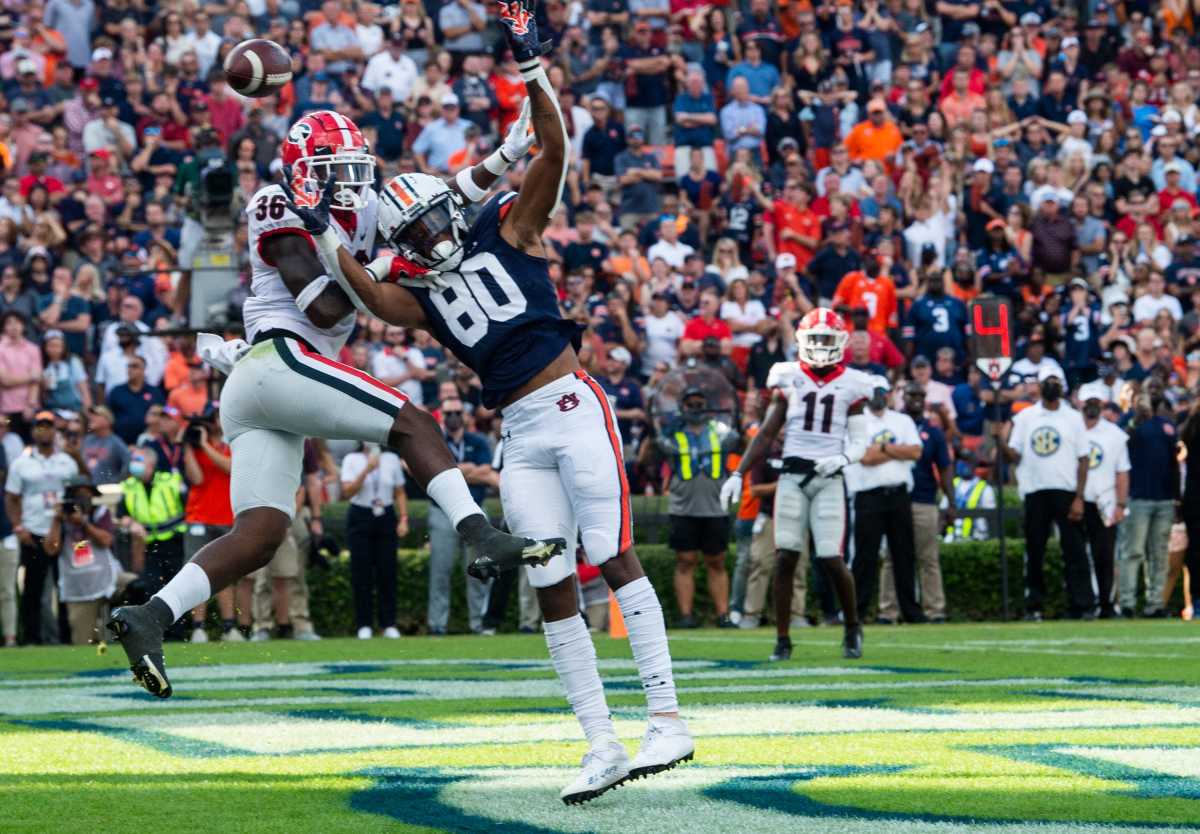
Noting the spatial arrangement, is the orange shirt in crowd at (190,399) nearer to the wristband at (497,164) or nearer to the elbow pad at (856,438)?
the elbow pad at (856,438)

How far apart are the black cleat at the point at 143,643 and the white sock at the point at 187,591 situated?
13 cm

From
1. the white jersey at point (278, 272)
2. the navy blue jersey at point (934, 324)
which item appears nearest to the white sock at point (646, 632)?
the white jersey at point (278, 272)

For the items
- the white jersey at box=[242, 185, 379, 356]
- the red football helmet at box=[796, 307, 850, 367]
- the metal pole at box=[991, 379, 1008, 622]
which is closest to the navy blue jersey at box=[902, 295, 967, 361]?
the metal pole at box=[991, 379, 1008, 622]

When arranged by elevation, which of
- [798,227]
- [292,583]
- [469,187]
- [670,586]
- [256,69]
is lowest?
[670,586]

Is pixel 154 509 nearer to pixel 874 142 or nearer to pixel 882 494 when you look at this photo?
pixel 882 494

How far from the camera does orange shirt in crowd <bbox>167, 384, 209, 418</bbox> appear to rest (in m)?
16.0

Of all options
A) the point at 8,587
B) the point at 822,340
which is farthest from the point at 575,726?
the point at 8,587

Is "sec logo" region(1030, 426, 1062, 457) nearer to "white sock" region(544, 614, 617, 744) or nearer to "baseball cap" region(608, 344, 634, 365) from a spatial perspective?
"baseball cap" region(608, 344, 634, 365)

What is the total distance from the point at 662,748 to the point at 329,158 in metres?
2.34

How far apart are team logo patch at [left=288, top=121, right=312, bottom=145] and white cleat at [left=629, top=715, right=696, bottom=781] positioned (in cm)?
233

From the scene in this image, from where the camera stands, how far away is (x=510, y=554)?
5.77 meters

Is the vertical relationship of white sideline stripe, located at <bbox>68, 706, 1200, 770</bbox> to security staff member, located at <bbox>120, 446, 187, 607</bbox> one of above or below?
below

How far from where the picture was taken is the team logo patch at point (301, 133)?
6.75m

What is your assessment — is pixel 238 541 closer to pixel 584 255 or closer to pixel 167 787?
pixel 167 787
